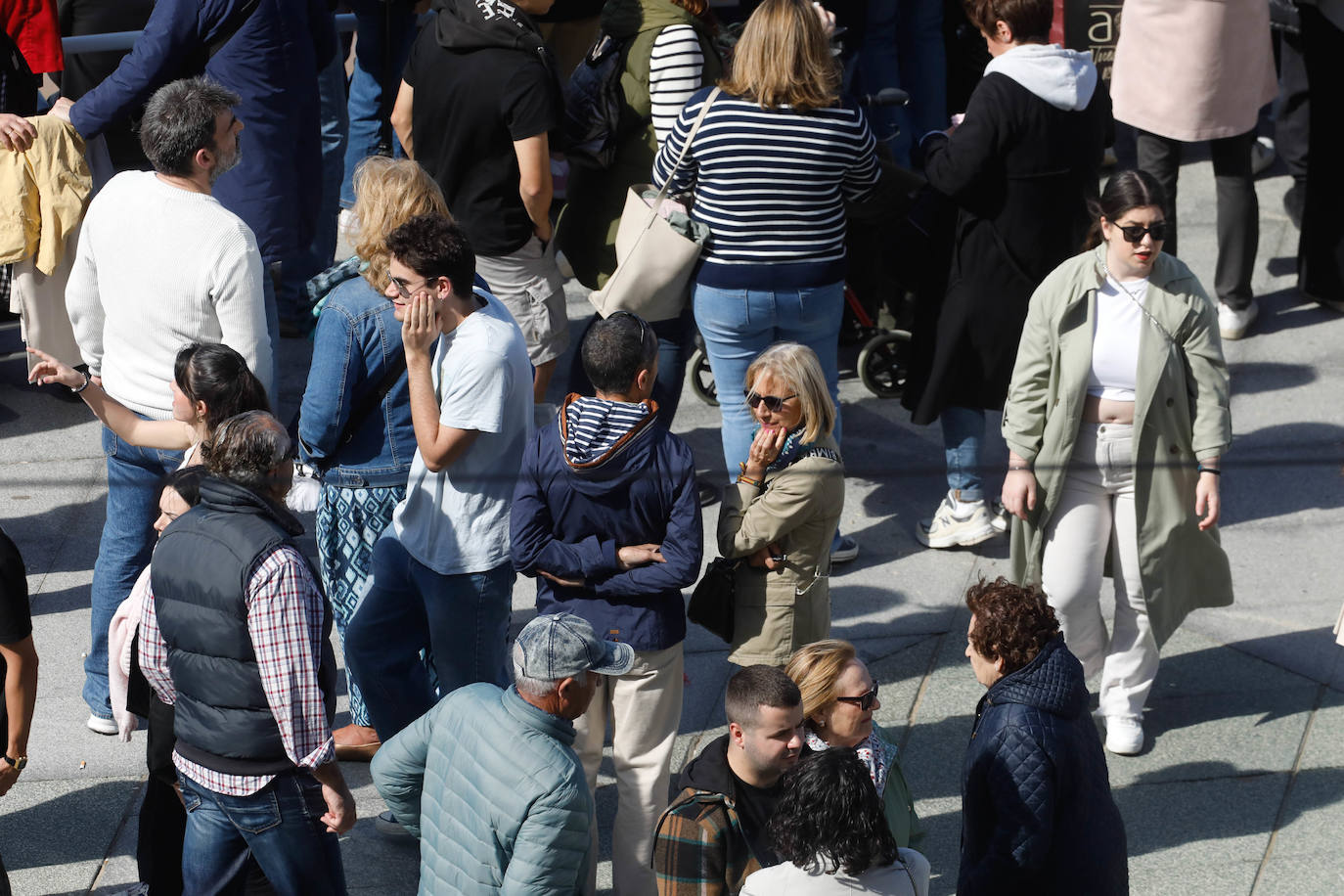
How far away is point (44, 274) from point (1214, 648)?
14.5ft

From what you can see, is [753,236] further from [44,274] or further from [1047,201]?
[44,274]

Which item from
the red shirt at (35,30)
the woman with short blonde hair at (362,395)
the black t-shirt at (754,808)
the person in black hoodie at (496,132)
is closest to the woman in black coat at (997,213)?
the person in black hoodie at (496,132)

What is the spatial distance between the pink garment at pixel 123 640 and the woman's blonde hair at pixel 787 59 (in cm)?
244

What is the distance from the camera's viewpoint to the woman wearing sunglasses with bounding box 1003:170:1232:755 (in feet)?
15.5

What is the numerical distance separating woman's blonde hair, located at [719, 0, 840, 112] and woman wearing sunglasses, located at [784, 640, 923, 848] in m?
2.00

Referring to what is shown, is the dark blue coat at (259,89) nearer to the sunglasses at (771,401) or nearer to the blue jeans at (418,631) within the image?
the blue jeans at (418,631)

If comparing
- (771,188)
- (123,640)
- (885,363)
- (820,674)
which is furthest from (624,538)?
(885,363)

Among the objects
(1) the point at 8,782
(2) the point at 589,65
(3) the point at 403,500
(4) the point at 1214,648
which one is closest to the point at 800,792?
(3) the point at 403,500

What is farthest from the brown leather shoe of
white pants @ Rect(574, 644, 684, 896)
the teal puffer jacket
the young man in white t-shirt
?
the teal puffer jacket

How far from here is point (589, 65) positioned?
5.71 m

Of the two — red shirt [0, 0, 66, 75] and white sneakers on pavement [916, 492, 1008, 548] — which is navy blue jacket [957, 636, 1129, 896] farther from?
red shirt [0, 0, 66, 75]

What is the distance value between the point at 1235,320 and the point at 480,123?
3.68 meters

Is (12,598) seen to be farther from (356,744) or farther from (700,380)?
(700,380)

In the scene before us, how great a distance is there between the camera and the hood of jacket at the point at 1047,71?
17.8 feet
